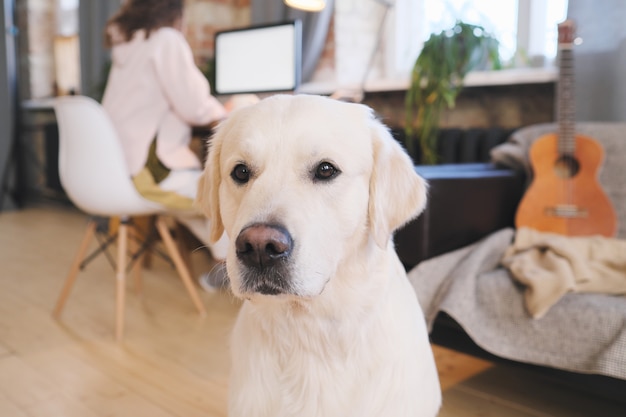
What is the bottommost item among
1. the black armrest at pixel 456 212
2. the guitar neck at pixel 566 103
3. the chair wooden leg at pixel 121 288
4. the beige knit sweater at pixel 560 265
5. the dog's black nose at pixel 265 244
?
the chair wooden leg at pixel 121 288

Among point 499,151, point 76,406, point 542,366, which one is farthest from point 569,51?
point 76,406

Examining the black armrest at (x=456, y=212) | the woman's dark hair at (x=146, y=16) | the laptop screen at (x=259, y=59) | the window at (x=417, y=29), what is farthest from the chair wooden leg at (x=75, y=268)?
the window at (x=417, y=29)

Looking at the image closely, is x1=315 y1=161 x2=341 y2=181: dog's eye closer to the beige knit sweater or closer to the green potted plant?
the beige knit sweater

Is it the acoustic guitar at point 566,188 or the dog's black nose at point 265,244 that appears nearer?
the dog's black nose at point 265,244

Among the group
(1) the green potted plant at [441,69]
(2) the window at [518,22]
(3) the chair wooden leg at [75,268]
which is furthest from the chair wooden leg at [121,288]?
(2) the window at [518,22]

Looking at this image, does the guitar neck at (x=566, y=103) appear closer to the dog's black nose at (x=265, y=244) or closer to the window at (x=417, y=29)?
the window at (x=417, y=29)

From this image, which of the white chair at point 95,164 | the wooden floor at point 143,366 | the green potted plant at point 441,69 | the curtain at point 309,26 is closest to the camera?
the wooden floor at point 143,366

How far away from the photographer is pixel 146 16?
8.95 ft

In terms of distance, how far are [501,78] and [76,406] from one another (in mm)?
2480

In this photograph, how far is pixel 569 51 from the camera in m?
2.33

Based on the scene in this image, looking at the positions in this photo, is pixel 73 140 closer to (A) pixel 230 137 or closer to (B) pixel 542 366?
(A) pixel 230 137

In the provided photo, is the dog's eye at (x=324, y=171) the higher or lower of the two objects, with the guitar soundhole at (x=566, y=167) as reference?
higher

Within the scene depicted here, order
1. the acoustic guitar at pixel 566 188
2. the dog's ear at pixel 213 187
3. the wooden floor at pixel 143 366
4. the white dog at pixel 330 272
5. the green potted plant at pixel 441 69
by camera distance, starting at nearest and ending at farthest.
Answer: the white dog at pixel 330 272, the dog's ear at pixel 213 187, the wooden floor at pixel 143 366, the acoustic guitar at pixel 566 188, the green potted plant at pixel 441 69

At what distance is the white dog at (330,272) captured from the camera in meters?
1.10
